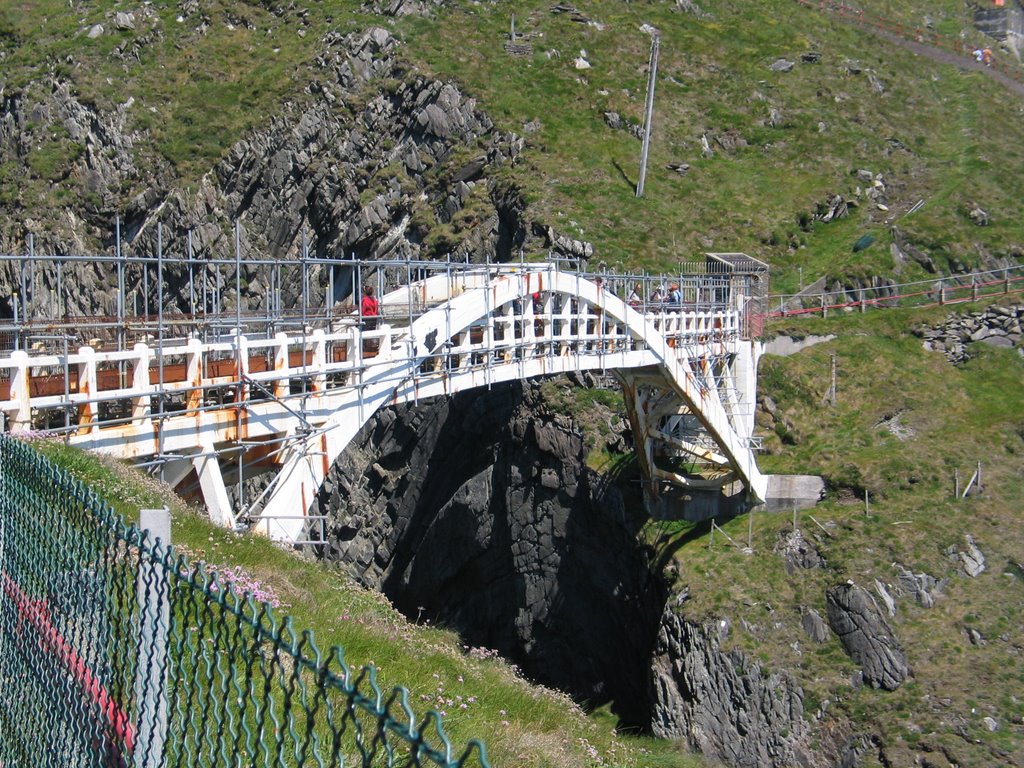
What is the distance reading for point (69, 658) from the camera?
6375 mm

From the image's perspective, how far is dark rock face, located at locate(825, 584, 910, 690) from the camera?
27656mm

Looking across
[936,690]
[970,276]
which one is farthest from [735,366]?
[970,276]

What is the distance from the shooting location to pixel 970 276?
48.6m

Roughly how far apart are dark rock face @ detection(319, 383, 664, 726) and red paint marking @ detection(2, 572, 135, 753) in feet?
88.6

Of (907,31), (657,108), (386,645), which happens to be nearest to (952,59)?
(907,31)

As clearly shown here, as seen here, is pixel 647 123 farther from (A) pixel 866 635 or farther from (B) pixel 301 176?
(A) pixel 866 635

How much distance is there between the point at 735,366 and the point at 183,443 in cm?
2489

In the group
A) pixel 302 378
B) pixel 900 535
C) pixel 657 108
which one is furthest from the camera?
pixel 657 108

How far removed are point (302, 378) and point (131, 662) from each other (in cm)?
1181

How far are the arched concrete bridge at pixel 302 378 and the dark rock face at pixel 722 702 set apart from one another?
6.47 meters

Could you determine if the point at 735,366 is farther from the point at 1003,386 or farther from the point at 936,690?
the point at 936,690

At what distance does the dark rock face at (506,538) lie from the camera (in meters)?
36.4

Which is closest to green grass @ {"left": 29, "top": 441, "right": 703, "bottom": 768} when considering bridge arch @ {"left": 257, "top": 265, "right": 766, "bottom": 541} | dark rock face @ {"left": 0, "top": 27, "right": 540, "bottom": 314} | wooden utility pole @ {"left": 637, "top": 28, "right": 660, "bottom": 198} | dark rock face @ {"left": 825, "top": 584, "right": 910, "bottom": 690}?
bridge arch @ {"left": 257, "top": 265, "right": 766, "bottom": 541}

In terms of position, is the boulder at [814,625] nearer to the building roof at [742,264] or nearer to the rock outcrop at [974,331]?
the building roof at [742,264]
